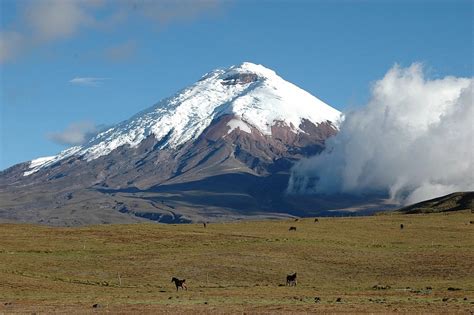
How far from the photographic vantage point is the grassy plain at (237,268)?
54250 millimetres

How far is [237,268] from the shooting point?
79.6 metres

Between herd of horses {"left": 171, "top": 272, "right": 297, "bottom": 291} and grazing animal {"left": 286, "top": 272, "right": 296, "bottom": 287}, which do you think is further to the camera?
grazing animal {"left": 286, "top": 272, "right": 296, "bottom": 287}

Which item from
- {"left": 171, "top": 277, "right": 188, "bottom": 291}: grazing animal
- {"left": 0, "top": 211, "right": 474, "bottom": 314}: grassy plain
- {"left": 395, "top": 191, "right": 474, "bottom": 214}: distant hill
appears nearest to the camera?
{"left": 0, "top": 211, "right": 474, "bottom": 314}: grassy plain

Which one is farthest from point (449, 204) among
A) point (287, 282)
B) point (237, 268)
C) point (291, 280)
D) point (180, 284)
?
point (180, 284)

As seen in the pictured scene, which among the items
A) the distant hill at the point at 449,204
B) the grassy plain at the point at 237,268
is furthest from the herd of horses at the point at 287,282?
the distant hill at the point at 449,204

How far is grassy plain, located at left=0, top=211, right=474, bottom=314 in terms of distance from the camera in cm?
5425

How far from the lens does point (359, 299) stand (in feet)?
186

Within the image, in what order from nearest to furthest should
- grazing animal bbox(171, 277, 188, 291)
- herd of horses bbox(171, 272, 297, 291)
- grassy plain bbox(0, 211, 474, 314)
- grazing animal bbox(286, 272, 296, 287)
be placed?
grassy plain bbox(0, 211, 474, 314) < grazing animal bbox(171, 277, 188, 291) < herd of horses bbox(171, 272, 297, 291) < grazing animal bbox(286, 272, 296, 287)

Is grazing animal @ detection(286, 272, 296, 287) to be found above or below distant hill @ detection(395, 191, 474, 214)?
below

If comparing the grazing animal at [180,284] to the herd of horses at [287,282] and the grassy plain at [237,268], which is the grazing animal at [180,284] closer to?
the herd of horses at [287,282]

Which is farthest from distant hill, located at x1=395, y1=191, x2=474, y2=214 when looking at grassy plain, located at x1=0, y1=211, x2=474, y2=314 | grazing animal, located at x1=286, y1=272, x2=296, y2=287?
grazing animal, located at x1=286, y1=272, x2=296, y2=287

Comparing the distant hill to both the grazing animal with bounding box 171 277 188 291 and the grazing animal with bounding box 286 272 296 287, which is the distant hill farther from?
the grazing animal with bounding box 171 277 188 291

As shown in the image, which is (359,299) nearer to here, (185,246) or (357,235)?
(185,246)

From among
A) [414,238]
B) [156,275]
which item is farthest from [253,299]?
[414,238]
